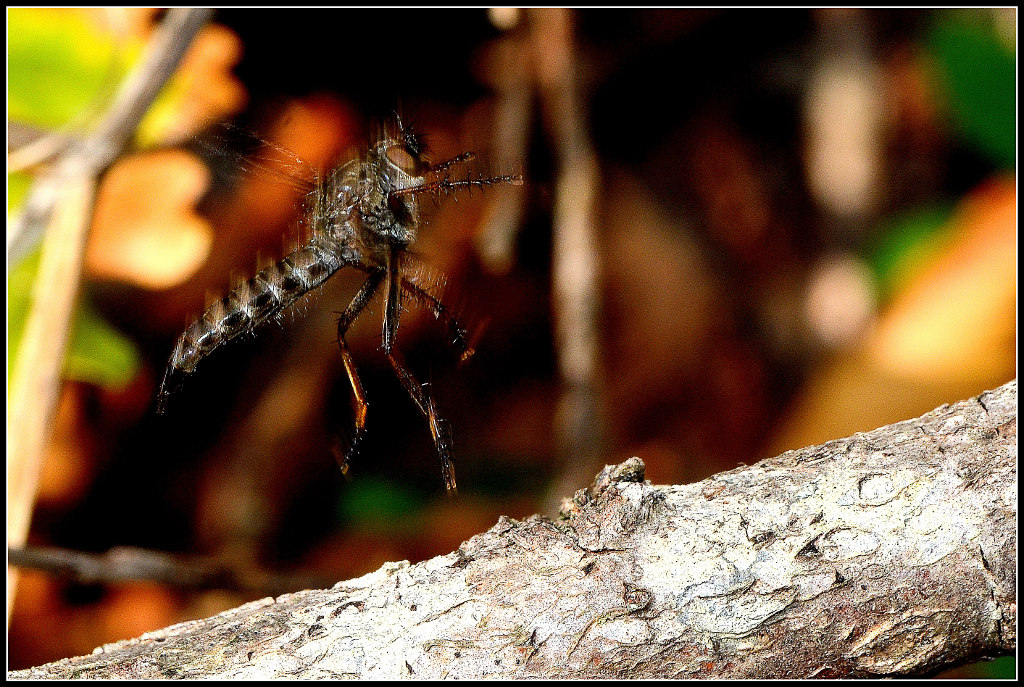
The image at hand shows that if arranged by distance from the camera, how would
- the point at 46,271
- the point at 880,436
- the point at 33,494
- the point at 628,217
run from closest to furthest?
the point at 880,436, the point at 33,494, the point at 46,271, the point at 628,217

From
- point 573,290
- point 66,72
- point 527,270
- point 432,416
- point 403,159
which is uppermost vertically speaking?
point 66,72

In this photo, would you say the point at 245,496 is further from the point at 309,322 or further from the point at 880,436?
the point at 880,436

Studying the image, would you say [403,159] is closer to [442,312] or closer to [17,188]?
[442,312]

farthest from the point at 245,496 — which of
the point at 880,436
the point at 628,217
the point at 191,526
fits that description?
the point at 880,436

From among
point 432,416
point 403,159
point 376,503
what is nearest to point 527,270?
point 376,503

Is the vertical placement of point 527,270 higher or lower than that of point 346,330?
higher

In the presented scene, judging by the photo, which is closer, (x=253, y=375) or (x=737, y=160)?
(x=253, y=375)

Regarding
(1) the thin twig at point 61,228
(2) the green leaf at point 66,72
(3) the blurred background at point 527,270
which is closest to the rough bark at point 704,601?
(3) the blurred background at point 527,270

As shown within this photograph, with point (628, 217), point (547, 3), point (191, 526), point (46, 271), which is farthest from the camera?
point (628, 217)
